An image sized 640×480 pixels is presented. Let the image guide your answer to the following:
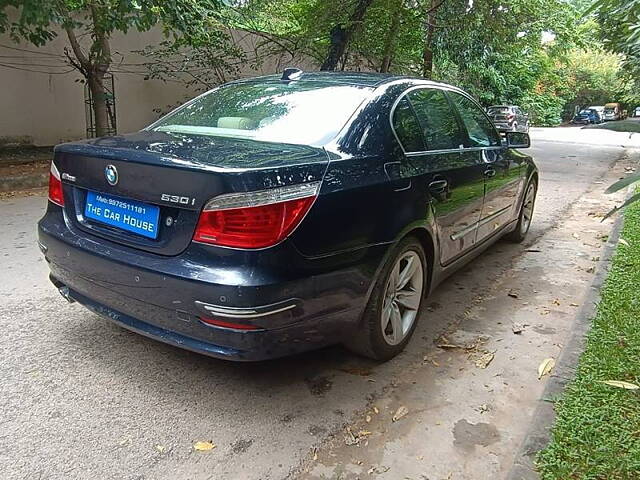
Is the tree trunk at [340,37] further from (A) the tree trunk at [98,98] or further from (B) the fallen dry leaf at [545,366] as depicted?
(B) the fallen dry leaf at [545,366]

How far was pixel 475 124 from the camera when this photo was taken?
171 inches

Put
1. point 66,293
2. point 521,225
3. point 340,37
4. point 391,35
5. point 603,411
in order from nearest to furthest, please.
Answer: point 603,411 < point 66,293 < point 521,225 < point 340,37 < point 391,35

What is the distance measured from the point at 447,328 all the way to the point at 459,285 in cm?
90

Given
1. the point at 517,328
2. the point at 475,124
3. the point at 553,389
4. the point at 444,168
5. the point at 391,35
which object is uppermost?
the point at 391,35

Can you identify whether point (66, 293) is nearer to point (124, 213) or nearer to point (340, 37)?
point (124, 213)

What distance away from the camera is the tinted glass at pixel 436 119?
3461mm

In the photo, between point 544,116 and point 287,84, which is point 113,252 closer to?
point 287,84

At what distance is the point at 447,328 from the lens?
12.1 feet

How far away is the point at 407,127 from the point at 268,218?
1347 mm

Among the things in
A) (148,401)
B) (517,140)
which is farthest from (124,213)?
(517,140)

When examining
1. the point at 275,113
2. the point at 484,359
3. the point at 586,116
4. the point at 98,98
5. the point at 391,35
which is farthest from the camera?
the point at 586,116

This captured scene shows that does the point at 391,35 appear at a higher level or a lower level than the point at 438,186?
higher

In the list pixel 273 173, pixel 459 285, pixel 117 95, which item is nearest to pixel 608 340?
pixel 459 285

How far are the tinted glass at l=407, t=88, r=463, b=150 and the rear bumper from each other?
1108 mm
